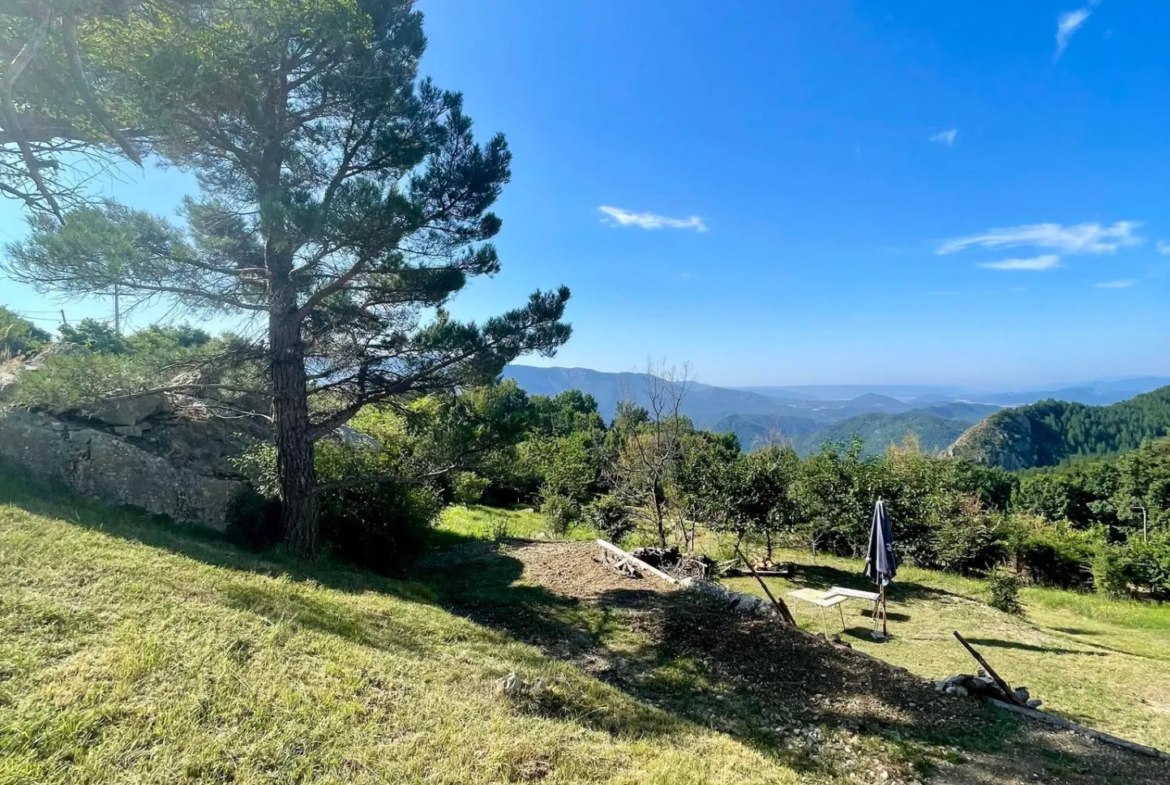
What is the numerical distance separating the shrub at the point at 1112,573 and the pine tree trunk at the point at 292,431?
66.9 feet

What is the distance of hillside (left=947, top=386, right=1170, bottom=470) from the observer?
76.5m

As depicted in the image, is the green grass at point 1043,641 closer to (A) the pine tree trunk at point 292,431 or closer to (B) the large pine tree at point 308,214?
(B) the large pine tree at point 308,214

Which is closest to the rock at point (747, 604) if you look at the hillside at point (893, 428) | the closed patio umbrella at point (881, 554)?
the closed patio umbrella at point (881, 554)

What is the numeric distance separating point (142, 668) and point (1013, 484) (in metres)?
47.8

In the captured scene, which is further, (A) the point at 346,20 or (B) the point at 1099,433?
(B) the point at 1099,433

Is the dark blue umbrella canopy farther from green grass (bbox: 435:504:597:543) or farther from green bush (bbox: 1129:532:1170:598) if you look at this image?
green bush (bbox: 1129:532:1170:598)

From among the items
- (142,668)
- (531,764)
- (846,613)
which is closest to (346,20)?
(142,668)

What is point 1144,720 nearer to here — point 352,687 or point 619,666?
point 619,666

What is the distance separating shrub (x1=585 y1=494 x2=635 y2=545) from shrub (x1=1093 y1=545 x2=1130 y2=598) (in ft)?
44.3

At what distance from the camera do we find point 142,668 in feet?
8.87

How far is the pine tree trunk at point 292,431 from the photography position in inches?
266

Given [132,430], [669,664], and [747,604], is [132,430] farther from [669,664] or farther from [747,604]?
[747,604]

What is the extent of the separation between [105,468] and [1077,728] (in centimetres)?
1092

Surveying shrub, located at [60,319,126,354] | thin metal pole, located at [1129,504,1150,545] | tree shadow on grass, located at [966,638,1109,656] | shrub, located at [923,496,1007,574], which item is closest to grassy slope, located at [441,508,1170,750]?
tree shadow on grass, located at [966,638,1109,656]
